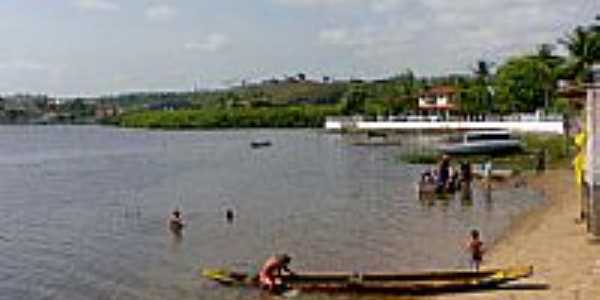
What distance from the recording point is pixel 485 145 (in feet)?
252

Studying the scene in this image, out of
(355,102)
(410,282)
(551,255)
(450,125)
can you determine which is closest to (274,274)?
(410,282)

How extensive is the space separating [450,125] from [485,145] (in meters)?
37.4

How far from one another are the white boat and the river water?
17.0ft

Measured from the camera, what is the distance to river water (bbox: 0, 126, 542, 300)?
3334 centimetres

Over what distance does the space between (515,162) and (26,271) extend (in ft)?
141

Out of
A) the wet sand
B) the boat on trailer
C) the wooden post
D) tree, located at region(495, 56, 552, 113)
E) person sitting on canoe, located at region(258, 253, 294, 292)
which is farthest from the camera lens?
tree, located at region(495, 56, 552, 113)

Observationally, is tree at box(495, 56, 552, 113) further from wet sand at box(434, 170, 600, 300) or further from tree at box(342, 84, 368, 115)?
wet sand at box(434, 170, 600, 300)

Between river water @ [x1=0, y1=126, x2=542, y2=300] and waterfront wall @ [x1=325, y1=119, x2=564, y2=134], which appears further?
waterfront wall @ [x1=325, y1=119, x2=564, y2=134]

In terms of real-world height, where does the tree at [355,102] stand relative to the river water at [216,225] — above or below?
above

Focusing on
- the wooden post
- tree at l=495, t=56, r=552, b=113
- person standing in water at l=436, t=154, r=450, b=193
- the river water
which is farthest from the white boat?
the wooden post

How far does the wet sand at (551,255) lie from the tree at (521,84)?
74030 mm

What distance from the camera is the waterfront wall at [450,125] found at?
93.2 metres

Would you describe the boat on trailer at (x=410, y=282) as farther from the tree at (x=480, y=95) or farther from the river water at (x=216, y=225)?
the tree at (x=480, y=95)

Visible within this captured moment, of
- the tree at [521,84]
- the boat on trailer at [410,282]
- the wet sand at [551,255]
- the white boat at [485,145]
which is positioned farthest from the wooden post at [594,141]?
the tree at [521,84]
